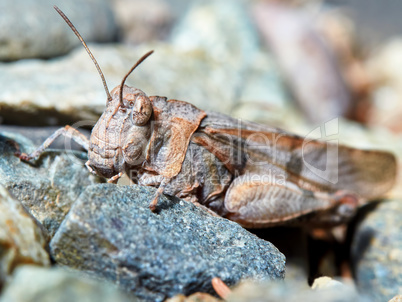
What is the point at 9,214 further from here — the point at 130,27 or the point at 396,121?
the point at 396,121

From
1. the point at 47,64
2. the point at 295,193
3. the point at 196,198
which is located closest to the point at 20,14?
the point at 47,64

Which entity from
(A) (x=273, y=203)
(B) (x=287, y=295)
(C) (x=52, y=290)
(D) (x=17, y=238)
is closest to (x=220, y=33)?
(A) (x=273, y=203)

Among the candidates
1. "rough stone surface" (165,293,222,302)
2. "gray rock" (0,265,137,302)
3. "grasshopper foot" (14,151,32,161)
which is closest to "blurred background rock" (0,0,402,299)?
"grasshopper foot" (14,151,32,161)

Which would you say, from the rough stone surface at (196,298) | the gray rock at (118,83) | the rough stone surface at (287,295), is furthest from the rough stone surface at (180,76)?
the rough stone surface at (287,295)

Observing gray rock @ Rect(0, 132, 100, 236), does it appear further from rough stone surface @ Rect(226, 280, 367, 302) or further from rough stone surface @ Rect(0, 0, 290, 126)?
rough stone surface @ Rect(226, 280, 367, 302)

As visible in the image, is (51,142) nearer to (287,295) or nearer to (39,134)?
(39,134)
